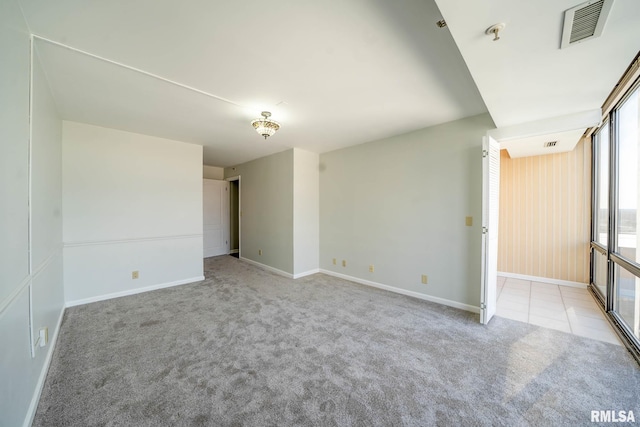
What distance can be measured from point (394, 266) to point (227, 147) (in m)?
3.69

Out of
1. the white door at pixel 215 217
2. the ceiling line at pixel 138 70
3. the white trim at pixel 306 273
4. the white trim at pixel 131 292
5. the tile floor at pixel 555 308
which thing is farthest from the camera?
the white door at pixel 215 217

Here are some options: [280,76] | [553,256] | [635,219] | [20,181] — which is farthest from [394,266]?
[20,181]

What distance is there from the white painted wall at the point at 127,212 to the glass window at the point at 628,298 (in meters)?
5.69

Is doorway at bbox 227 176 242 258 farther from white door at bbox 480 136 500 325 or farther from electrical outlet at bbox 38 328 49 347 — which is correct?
white door at bbox 480 136 500 325

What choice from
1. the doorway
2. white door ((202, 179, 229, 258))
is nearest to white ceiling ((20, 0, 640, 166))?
white door ((202, 179, 229, 258))

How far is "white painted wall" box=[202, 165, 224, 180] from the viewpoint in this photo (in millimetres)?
6520

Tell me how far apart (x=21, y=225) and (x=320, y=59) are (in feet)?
7.73

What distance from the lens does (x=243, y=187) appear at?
5832 mm

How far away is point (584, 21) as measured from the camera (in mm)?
1288

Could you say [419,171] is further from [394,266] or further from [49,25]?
[49,25]

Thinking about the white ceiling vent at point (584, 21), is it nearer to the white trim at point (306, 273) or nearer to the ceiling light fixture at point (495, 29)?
the ceiling light fixture at point (495, 29)

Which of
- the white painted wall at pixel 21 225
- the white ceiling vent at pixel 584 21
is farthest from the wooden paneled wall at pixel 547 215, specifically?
the white painted wall at pixel 21 225

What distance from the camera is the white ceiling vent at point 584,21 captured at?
1.19 metres

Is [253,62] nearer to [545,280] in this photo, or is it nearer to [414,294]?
[414,294]
